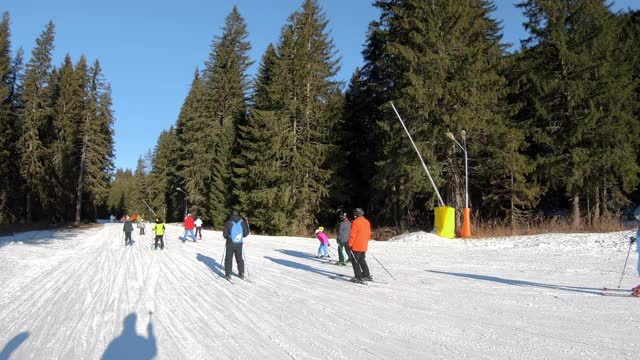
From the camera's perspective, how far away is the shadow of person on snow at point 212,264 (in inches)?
477

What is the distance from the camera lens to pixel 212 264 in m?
13.8

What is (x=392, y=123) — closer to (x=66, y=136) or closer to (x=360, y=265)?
(x=360, y=265)

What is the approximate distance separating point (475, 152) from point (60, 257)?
66.4ft

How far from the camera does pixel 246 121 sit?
40.0 meters

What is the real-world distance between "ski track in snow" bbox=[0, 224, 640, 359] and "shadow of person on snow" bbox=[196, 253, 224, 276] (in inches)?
7.6

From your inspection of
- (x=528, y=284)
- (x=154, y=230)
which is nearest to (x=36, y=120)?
(x=154, y=230)

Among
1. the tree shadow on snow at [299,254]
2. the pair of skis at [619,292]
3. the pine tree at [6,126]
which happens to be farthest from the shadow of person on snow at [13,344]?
the pine tree at [6,126]

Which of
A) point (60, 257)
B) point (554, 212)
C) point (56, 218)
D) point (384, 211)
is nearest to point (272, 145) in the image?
point (384, 211)

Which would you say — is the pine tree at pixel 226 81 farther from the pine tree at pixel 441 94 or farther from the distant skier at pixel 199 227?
the pine tree at pixel 441 94

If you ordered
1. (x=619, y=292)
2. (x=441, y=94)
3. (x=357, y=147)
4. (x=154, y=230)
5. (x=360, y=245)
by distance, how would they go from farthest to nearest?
(x=357, y=147), (x=441, y=94), (x=154, y=230), (x=360, y=245), (x=619, y=292)

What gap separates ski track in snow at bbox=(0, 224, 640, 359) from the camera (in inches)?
203

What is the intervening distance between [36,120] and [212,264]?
35.5 m

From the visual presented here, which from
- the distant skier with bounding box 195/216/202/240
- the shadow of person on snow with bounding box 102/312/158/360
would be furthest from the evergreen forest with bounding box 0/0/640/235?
the shadow of person on snow with bounding box 102/312/158/360

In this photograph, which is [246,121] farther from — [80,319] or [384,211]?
[80,319]
